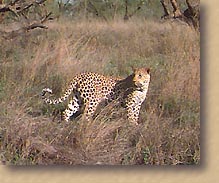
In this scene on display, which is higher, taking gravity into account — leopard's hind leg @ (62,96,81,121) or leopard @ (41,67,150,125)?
leopard @ (41,67,150,125)

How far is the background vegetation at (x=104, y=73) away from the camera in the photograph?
2.47m

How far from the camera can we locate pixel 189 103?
2.69 meters

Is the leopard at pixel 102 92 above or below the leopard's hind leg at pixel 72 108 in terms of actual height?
above

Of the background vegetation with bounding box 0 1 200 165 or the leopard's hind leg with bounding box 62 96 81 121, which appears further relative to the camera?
the leopard's hind leg with bounding box 62 96 81 121

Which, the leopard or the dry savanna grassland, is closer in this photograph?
the dry savanna grassland

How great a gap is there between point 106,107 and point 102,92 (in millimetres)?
103

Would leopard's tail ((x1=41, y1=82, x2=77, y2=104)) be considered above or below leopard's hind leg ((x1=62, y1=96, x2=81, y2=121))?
above

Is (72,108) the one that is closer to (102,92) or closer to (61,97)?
(61,97)

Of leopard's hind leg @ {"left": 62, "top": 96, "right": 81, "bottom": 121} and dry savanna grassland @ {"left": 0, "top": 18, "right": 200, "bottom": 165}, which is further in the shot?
leopard's hind leg @ {"left": 62, "top": 96, "right": 81, "bottom": 121}

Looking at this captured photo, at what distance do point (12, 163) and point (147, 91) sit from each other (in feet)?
2.78

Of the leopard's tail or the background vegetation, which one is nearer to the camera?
the background vegetation

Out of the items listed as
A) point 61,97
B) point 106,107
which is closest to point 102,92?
point 106,107

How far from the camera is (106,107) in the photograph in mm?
2668

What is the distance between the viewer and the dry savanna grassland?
2465 millimetres
